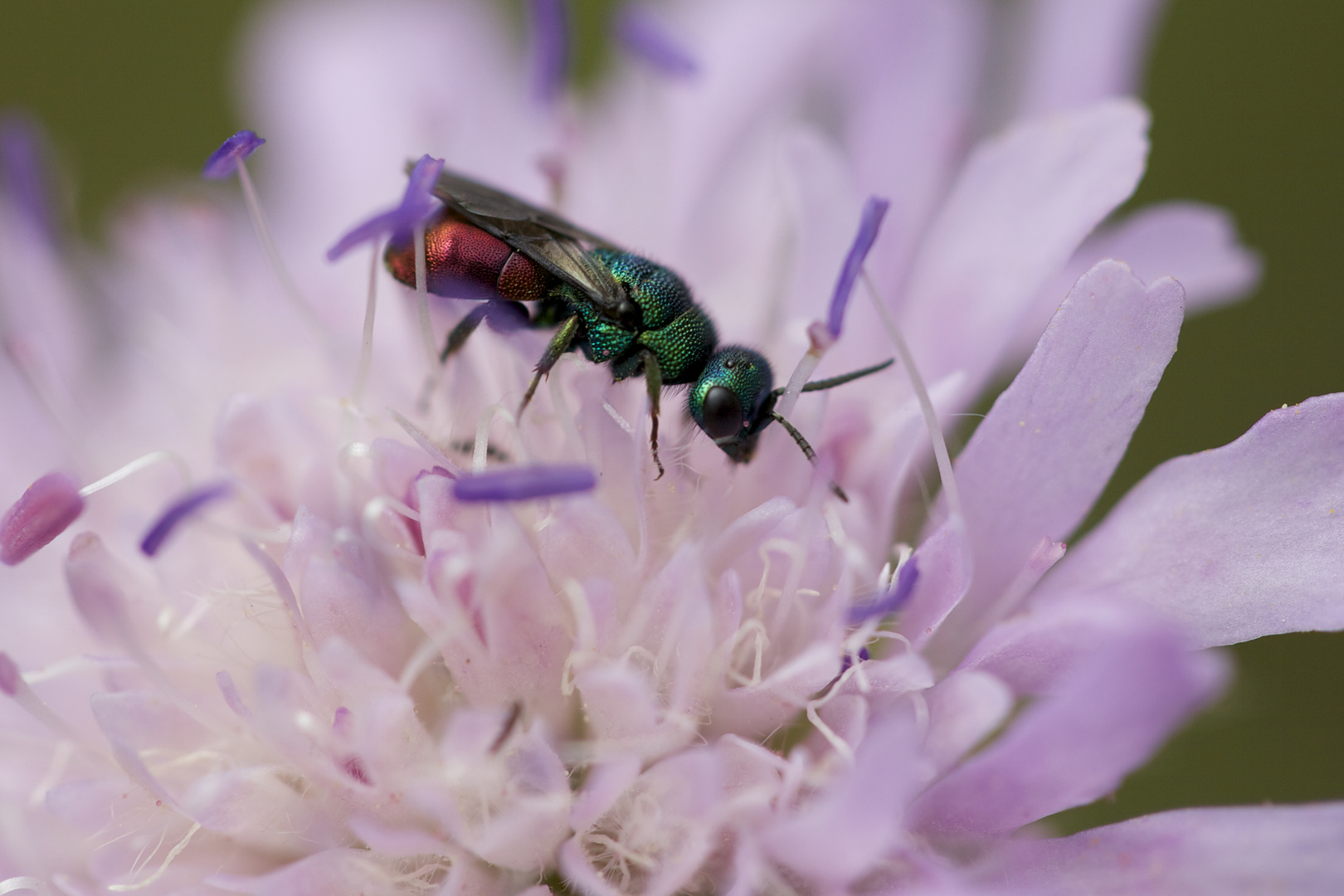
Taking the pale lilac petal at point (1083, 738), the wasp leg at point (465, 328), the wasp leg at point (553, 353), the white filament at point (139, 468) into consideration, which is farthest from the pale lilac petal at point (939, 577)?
the white filament at point (139, 468)

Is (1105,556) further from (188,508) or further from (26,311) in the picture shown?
(26,311)

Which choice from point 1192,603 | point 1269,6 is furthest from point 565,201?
point 1269,6

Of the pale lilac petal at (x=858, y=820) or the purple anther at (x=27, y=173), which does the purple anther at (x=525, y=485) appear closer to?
the pale lilac petal at (x=858, y=820)

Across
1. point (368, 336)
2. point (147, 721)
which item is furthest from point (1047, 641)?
point (147, 721)

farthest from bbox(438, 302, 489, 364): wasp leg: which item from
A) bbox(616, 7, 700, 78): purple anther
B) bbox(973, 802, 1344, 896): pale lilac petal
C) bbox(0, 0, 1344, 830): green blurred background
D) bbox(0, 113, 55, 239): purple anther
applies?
bbox(0, 0, 1344, 830): green blurred background

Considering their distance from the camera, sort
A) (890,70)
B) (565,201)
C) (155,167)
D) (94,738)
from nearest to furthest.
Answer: (94,738) → (565,201) → (890,70) → (155,167)

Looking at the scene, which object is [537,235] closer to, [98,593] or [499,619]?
[499,619]
